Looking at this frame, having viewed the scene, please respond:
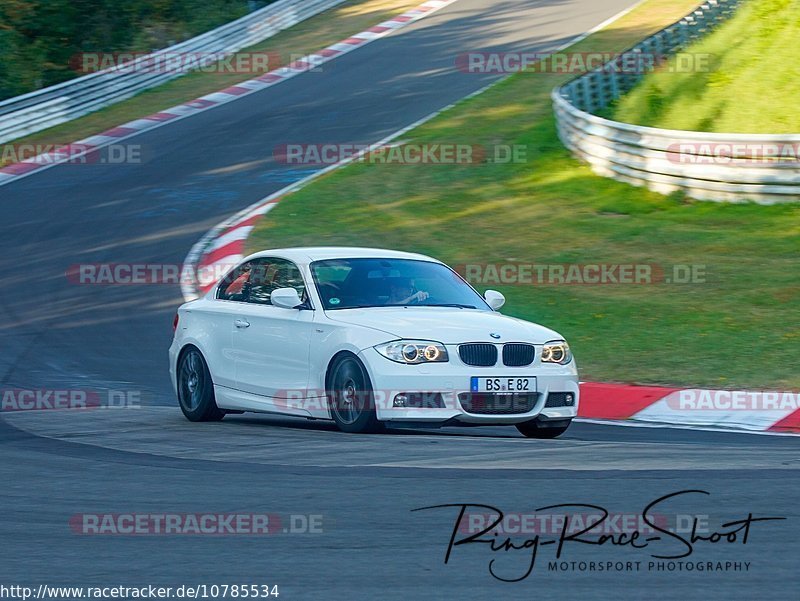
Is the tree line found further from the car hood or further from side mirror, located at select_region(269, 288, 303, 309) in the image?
the car hood

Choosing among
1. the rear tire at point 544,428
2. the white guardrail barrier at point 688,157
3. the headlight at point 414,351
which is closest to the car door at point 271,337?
the headlight at point 414,351

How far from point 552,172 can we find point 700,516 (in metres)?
15.3

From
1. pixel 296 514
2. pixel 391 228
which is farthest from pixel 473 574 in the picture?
pixel 391 228

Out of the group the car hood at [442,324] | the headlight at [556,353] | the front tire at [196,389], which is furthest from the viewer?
the front tire at [196,389]

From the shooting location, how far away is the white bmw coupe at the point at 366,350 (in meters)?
8.62

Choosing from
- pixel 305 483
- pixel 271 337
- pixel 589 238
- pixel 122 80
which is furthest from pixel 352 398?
pixel 122 80

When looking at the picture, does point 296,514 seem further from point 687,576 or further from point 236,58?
point 236,58

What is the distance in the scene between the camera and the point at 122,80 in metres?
28.5

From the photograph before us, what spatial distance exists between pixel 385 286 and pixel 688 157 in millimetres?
9750

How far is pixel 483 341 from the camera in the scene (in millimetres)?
8789

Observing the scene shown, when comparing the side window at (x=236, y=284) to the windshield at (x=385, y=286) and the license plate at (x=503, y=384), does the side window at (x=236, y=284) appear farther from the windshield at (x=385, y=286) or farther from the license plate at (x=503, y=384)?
the license plate at (x=503, y=384)

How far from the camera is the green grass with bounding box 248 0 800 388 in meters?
12.0

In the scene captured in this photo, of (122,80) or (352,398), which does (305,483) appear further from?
(122,80)

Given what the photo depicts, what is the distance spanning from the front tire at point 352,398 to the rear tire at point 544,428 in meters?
1.11
